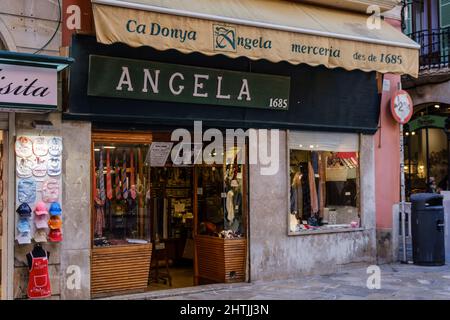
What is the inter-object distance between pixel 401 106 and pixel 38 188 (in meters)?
7.38

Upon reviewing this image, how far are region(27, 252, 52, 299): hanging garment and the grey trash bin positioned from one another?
7120mm

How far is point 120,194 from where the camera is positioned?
8648 millimetres

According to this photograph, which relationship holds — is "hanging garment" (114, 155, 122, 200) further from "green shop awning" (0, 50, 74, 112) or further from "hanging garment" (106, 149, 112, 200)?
"green shop awning" (0, 50, 74, 112)

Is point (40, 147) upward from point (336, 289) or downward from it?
upward

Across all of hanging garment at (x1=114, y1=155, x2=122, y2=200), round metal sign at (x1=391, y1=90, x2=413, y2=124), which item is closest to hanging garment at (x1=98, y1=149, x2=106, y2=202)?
hanging garment at (x1=114, y1=155, x2=122, y2=200)

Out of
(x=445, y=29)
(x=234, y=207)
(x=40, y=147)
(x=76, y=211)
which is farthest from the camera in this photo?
(x=445, y=29)

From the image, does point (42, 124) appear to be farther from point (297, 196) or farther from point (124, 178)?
point (297, 196)

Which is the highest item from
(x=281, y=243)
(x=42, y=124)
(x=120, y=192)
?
(x=42, y=124)

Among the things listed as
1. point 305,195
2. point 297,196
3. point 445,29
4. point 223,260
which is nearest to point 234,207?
point 223,260

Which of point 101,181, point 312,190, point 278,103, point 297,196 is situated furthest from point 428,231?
point 101,181

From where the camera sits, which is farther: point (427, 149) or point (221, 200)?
point (427, 149)

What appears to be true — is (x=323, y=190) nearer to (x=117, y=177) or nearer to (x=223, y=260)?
(x=223, y=260)

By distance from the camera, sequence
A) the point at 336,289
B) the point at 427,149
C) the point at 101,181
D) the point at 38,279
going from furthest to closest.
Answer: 1. the point at 427,149
2. the point at 336,289
3. the point at 101,181
4. the point at 38,279

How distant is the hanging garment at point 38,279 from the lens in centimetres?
725
